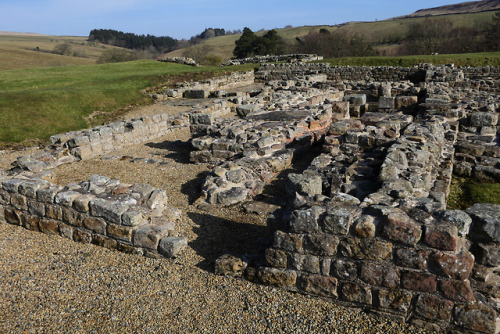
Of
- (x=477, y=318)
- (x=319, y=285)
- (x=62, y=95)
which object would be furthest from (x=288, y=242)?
(x=62, y=95)

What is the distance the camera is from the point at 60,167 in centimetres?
1114

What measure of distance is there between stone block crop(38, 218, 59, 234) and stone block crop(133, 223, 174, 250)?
183 centimetres

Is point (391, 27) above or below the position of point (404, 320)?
above

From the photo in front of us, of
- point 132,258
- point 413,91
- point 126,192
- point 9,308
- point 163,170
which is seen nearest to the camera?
point 9,308

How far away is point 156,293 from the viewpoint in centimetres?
506

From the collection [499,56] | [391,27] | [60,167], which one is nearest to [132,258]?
[60,167]

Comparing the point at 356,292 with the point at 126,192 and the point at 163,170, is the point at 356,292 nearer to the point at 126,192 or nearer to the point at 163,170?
the point at 126,192

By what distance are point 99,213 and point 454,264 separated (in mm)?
5253

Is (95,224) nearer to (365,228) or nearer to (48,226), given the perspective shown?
(48,226)

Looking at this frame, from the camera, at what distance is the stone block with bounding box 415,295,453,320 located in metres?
4.07

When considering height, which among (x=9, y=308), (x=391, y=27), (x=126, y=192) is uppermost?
(x=391, y=27)

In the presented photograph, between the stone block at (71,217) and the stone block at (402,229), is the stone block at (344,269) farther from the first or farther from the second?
the stone block at (71,217)

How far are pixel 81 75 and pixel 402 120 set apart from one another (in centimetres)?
2529

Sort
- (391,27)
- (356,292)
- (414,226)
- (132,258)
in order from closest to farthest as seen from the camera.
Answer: (414,226) < (356,292) < (132,258) < (391,27)
